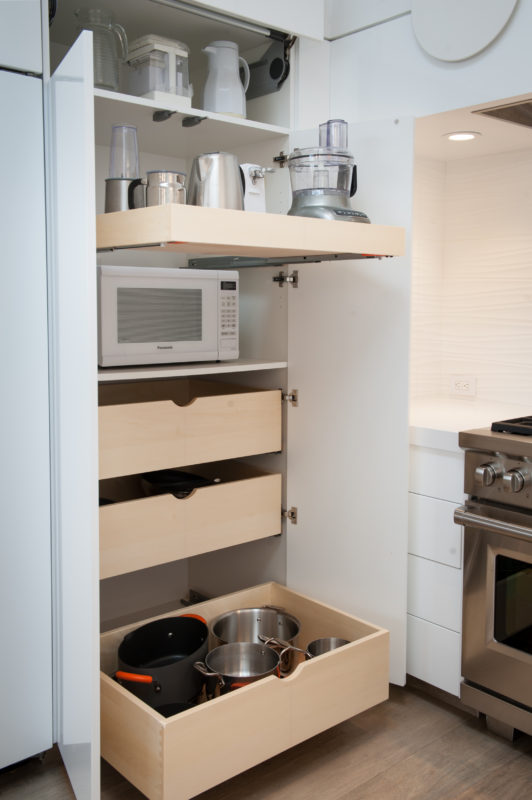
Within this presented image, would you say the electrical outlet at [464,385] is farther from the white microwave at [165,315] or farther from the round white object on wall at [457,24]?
the round white object on wall at [457,24]

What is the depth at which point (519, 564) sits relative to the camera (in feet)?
6.05

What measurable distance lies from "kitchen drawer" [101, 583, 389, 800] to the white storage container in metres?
1.42

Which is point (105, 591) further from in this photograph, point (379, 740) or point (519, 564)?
Result: point (519, 564)

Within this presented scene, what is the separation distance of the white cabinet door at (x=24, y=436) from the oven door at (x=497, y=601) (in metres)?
1.06

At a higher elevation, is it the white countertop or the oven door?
the white countertop

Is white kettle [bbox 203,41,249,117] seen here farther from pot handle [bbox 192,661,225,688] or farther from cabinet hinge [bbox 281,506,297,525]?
pot handle [bbox 192,661,225,688]

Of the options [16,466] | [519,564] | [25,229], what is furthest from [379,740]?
[25,229]

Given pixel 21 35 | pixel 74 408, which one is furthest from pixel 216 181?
pixel 74 408

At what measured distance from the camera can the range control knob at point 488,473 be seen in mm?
1843

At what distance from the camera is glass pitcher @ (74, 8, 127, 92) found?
1.90 meters

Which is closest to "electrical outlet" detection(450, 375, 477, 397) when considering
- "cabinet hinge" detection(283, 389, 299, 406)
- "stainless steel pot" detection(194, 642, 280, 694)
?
"cabinet hinge" detection(283, 389, 299, 406)

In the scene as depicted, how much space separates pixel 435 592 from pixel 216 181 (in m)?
1.23

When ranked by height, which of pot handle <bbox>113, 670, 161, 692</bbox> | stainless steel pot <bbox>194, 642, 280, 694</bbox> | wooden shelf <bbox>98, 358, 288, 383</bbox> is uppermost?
wooden shelf <bbox>98, 358, 288, 383</bbox>

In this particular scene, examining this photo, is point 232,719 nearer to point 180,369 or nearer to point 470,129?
point 180,369
